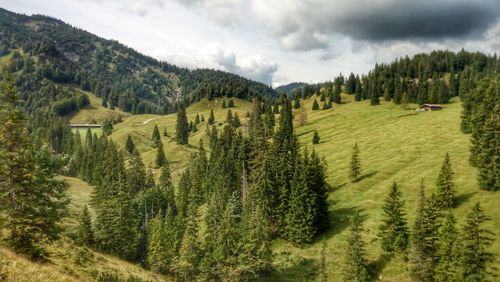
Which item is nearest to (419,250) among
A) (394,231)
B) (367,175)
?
(394,231)

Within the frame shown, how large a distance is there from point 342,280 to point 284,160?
2904cm

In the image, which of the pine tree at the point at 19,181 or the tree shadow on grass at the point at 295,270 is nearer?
the pine tree at the point at 19,181

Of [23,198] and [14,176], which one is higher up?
[14,176]

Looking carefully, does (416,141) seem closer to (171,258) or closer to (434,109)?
(434,109)

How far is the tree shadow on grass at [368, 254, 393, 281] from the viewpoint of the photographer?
5147 centimetres

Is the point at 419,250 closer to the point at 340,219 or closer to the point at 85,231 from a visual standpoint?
the point at 340,219

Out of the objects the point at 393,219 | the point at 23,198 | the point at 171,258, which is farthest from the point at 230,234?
the point at 23,198

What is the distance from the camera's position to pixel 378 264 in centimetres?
5284

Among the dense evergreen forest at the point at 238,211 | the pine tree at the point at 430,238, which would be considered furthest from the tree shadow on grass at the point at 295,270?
the pine tree at the point at 430,238

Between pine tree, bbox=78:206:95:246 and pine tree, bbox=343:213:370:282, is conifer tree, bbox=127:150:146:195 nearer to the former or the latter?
pine tree, bbox=78:206:95:246

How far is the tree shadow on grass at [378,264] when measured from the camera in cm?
5147

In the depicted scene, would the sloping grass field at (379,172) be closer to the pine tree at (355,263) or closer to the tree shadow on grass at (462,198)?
the tree shadow on grass at (462,198)

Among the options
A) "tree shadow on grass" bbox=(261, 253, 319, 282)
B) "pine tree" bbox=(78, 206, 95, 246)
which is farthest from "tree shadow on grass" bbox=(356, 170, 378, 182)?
"pine tree" bbox=(78, 206, 95, 246)

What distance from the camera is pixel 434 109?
141m
